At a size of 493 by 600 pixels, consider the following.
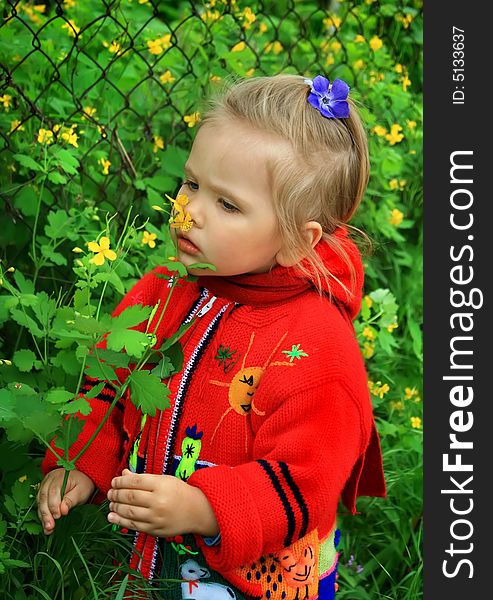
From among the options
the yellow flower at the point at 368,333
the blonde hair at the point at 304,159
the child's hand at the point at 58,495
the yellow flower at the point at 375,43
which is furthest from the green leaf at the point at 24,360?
the yellow flower at the point at 375,43

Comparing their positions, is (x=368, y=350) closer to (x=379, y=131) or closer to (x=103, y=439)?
(x=379, y=131)

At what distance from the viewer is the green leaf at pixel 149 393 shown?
5.77ft

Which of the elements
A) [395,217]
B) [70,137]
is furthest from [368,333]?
[70,137]

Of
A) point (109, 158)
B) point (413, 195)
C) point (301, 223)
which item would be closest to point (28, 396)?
point (301, 223)

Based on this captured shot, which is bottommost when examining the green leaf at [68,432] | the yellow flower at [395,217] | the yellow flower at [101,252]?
the green leaf at [68,432]

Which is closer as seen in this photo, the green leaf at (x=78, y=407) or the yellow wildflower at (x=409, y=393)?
the green leaf at (x=78, y=407)

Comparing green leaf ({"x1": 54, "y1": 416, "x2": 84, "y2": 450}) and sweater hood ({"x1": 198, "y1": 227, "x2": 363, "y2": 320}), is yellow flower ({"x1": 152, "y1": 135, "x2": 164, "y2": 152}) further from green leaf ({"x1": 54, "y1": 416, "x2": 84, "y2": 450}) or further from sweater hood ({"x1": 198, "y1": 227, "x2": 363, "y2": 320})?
green leaf ({"x1": 54, "y1": 416, "x2": 84, "y2": 450})

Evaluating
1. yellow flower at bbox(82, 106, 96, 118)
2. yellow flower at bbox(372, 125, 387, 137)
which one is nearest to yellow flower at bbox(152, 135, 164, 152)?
yellow flower at bbox(82, 106, 96, 118)

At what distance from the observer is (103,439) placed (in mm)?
2094

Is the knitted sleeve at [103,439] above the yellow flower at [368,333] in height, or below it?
below

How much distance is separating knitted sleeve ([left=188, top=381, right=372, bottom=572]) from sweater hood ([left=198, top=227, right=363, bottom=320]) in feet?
0.72

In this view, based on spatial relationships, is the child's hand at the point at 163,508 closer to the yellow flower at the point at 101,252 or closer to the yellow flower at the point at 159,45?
the yellow flower at the point at 101,252

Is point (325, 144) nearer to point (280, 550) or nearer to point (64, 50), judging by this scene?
point (280, 550)

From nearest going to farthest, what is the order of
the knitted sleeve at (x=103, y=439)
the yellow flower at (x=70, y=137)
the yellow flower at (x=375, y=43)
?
1. the knitted sleeve at (x=103, y=439)
2. the yellow flower at (x=70, y=137)
3. the yellow flower at (x=375, y=43)
